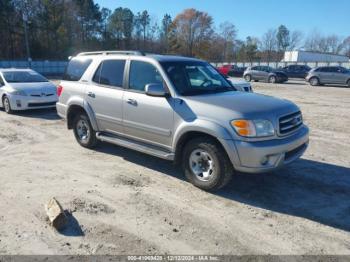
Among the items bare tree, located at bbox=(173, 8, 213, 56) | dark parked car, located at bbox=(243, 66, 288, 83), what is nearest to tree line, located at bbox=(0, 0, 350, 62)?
bare tree, located at bbox=(173, 8, 213, 56)

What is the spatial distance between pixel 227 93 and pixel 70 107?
3543mm

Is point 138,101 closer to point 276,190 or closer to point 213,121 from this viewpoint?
point 213,121

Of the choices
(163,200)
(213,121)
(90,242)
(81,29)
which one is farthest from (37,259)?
(81,29)

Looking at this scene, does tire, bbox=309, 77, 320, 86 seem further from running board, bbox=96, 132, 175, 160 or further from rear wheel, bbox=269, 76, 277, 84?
running board, bbox=96, 132, 175, 160

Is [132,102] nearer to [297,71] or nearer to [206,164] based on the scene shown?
[206,164]

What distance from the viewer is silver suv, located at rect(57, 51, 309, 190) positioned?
14.4ft

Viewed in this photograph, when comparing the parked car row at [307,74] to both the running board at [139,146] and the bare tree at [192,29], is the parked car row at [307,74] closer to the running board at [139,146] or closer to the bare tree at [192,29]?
the running board at [139,146]

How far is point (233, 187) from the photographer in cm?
508

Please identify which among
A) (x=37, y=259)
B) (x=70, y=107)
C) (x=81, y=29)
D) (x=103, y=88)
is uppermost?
(x=81, y=29)

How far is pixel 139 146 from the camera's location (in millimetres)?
5598

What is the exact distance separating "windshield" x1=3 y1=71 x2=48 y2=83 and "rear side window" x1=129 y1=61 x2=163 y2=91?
7599 millimetres

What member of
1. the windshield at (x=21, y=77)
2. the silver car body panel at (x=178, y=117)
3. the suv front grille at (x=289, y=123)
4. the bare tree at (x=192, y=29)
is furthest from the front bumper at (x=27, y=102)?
the bare tree at (x=192, y=29)

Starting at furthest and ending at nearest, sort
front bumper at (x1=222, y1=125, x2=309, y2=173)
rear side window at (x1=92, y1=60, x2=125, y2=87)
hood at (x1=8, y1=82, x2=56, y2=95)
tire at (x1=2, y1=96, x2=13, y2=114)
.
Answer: tire at (x1=2, y1=96, x2=13, y2=114) → hood at (x1=8, y1=82, x2=56, y2=95) → rear side window at (x1=92, y1=60, x2=125, y2=87) → front bumper at (x1=222, y1=125, x2=309, y2=173)

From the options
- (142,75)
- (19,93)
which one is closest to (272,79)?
(19,93)
